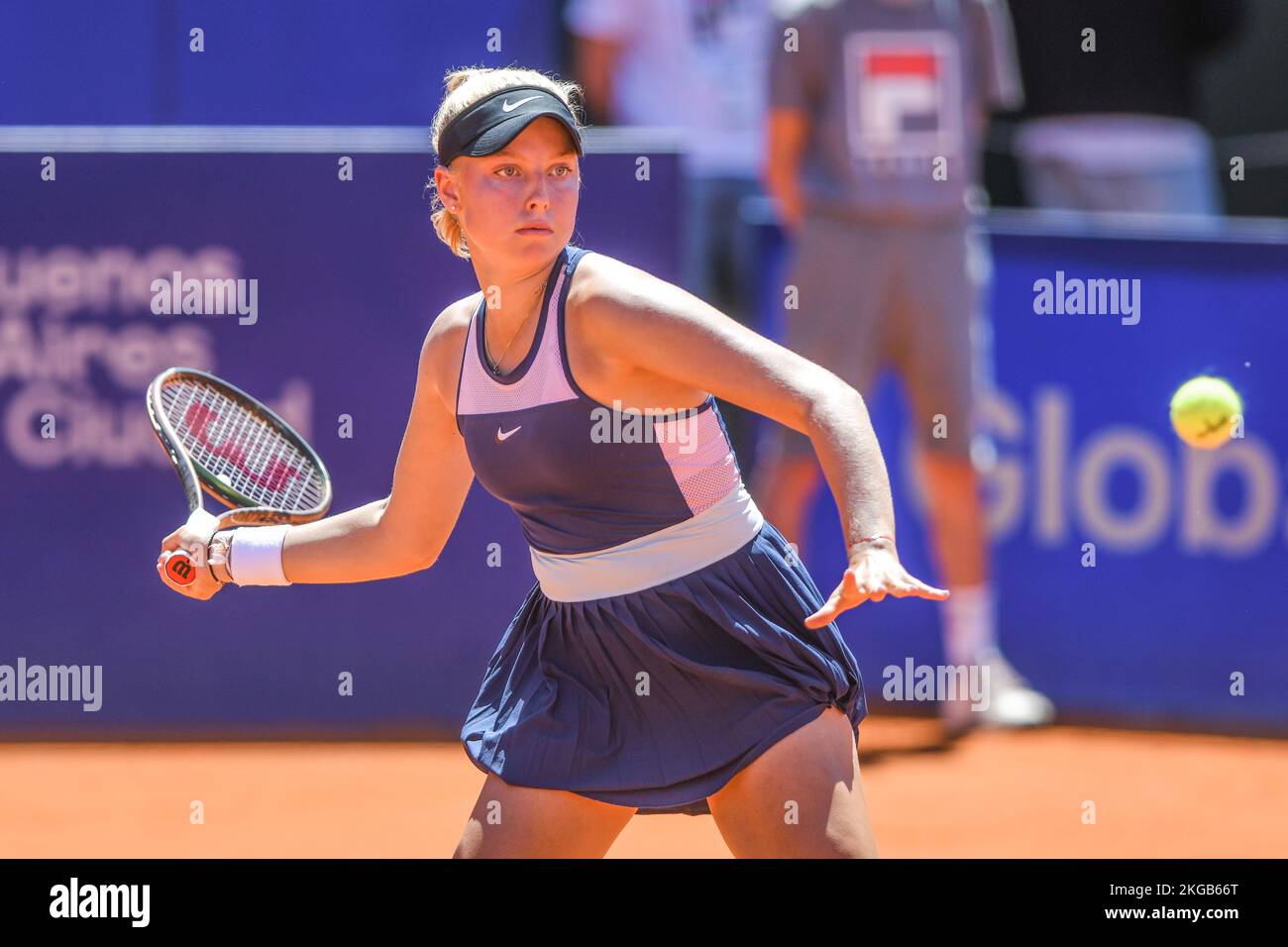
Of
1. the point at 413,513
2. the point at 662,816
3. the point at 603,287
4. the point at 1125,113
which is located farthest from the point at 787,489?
the point at 603,287

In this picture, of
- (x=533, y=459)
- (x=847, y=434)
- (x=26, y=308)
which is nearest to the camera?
(x=847, y=434)

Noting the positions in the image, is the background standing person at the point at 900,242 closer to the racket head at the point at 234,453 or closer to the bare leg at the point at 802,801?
the racket head at the point at 234,453

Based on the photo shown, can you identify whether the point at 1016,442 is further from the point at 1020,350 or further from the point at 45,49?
the point at 45,49

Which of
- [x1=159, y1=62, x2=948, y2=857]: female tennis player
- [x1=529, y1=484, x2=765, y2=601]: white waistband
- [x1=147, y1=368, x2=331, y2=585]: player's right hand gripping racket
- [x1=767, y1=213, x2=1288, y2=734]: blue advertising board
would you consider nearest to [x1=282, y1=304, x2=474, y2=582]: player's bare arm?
[x1=159, y1=62, x2=948, y2=857]: female tennis player

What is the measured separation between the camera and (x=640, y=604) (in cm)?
248

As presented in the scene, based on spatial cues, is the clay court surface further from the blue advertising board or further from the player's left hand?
the player's left hand

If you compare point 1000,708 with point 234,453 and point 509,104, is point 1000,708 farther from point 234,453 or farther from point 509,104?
point 509,104

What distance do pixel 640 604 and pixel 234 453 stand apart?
3.40ft

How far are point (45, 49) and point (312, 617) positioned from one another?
9.20 feet

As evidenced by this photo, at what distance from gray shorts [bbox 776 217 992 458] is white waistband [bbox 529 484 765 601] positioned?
2.74 meters

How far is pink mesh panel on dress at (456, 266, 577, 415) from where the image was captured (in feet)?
7.97

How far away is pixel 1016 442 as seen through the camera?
536 cm
